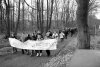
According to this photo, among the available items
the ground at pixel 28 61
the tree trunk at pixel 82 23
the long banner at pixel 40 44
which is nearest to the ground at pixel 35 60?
the ground at pixel 28 61

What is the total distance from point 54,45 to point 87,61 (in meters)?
6.23

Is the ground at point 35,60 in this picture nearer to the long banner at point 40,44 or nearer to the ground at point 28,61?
the ground at point 28,61

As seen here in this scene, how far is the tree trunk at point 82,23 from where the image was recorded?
7077 mm

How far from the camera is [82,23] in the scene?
24.5 feet

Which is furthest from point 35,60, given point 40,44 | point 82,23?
point 82,23

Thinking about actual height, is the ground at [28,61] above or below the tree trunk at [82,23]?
below

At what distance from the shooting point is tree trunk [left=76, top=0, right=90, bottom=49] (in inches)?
279

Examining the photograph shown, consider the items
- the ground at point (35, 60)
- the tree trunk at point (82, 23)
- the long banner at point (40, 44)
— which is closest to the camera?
the ground at point (35, 60)

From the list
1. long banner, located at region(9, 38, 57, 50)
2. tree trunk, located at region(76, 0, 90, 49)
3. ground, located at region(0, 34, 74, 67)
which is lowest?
ground, located at region(0, 34, 74, 67)

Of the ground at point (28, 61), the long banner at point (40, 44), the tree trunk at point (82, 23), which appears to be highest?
the tree trunk at point (82, 23)

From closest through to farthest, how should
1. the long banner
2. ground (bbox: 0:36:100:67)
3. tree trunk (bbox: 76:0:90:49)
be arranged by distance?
ground (bbox: 0:36:100:67)
tree trunk (bbox: 76:0:90:49)
the long banner

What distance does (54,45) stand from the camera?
8.85 metres

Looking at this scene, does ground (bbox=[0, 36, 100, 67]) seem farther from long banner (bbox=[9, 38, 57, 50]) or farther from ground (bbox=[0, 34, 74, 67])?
long banner (bbox=[9, 38, 57, 50])

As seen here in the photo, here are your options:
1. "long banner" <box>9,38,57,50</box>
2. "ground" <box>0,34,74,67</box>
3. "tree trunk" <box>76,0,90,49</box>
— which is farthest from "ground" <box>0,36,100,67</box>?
"tree trunk" <box>76,0,90,49</box>
